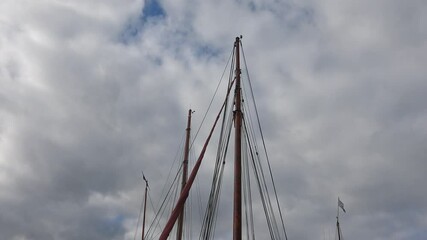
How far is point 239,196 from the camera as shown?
2578 centimetres

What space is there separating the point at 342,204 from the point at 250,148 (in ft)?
185

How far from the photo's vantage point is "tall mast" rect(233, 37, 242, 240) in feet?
81.2

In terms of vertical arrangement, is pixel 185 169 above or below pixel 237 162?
above

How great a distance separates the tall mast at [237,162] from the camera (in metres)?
24.8

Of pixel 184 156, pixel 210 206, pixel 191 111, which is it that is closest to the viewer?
pixel 210 206

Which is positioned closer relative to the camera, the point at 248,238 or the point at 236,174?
the point at 236,174

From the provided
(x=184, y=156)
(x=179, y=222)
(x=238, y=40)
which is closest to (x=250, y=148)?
(x=238, y=40)

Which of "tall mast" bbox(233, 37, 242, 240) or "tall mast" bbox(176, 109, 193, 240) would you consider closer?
"tall mast" bbox(233, 37, 242, 240)

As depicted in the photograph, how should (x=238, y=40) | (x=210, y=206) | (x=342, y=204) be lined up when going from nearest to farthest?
(x=210, y=206)
(x=238, y=40)
(x=342, y=204)

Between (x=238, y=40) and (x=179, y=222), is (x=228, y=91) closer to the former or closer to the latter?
(x=238, y=40)

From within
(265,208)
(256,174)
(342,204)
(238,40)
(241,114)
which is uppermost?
(342,204)

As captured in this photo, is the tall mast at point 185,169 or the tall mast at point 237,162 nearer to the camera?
the tall mast at point 237,162

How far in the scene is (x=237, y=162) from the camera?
→ 90.4ft

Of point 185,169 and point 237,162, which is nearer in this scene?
point 237,162
